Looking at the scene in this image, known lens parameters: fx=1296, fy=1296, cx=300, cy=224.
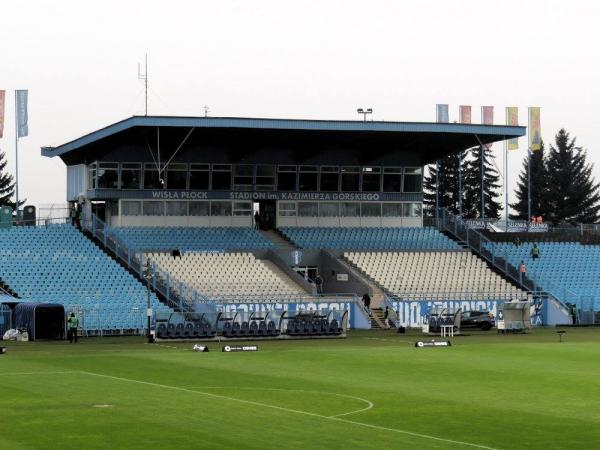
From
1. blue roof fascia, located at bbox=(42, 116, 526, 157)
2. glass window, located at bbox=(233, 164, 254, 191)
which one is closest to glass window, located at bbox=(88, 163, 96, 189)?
blue roof fascia, located at bbox=(42, 116, 526, 157)

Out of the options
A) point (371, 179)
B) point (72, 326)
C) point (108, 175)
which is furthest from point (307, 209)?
point (72, 326)

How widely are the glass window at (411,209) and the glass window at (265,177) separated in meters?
9.77

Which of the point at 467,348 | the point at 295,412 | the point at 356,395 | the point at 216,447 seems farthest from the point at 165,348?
the point at 216,447

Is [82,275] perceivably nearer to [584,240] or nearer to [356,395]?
[584,240]

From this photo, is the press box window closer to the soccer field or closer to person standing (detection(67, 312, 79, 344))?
person standing (detection(67, 312, 79, 344))

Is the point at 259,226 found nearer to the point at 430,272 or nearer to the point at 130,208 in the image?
the point at 130,208

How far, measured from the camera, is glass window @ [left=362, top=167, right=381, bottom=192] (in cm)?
8906

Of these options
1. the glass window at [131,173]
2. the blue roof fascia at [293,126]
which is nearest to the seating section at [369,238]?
the blue roof fascia at [293,126]

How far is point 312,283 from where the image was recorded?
254 ft

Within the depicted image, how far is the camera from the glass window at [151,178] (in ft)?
277

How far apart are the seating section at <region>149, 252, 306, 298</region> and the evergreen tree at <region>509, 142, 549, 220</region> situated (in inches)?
2829

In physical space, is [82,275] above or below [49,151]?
below

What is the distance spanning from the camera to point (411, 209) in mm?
90500

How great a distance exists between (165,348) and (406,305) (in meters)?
23.8
